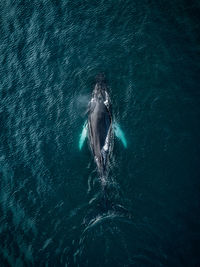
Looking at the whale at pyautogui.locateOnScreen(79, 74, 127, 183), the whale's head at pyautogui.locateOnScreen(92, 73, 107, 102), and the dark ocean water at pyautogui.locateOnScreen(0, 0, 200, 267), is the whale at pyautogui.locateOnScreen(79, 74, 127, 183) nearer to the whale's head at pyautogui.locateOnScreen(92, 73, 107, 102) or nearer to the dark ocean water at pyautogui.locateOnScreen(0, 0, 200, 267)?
the whale's head at pyautogui.locateOnScreen(92, 73, 107, 102)

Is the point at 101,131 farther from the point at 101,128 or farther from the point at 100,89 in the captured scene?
the point at 100,89

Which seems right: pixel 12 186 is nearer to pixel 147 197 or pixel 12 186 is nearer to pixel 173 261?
pixel 147 197

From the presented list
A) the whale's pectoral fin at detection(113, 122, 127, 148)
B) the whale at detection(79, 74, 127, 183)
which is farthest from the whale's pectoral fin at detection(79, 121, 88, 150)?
the whale's pectoral fin at detection(113, 122, 127, 148)

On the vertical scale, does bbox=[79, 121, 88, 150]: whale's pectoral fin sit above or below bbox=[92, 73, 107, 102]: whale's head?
below

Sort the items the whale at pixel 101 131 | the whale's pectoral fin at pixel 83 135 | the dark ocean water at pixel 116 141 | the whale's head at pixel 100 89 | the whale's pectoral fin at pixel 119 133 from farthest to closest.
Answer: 1. the whale's head at pixel 100 89
2. the whale's pectoral fin at pixel 83 135
3. the whale's pectoral fin at pixel 119 133
4. the whale at pixel 101 131
5. the dark ocean water at pixel 116 141

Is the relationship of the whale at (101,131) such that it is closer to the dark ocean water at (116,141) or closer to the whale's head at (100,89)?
the whale's head at (100,89)

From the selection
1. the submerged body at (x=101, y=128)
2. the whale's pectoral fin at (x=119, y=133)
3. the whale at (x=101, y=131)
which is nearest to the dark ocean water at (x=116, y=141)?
the whale's pectoral fin at (x=119, y=133)
